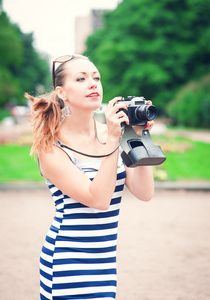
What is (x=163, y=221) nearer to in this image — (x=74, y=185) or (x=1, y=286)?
(x=1, y=286)

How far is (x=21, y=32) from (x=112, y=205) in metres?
53.9

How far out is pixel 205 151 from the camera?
12.6 metres

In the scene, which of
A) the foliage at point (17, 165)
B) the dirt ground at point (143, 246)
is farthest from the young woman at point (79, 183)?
the foliage at point (17, 165)

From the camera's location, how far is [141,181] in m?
2.09

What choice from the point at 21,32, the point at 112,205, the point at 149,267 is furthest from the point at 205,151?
the point at 21,32

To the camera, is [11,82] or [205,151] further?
[11,82]

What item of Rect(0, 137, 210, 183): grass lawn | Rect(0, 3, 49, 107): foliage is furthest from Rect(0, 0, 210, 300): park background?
Rect(0, 3, 49, 107): foliage

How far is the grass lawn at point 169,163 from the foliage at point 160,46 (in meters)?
15.0

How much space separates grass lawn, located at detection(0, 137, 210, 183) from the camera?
9688mm

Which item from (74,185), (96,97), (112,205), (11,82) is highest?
(96,97)

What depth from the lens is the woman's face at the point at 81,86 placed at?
203cm

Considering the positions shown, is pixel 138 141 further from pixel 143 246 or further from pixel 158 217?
pixel 158 217

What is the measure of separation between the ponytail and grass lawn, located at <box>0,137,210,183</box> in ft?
23.5

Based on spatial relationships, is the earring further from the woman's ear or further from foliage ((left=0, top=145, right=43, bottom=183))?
foliage ((left=0, top=145, right=43, bottom=183))
